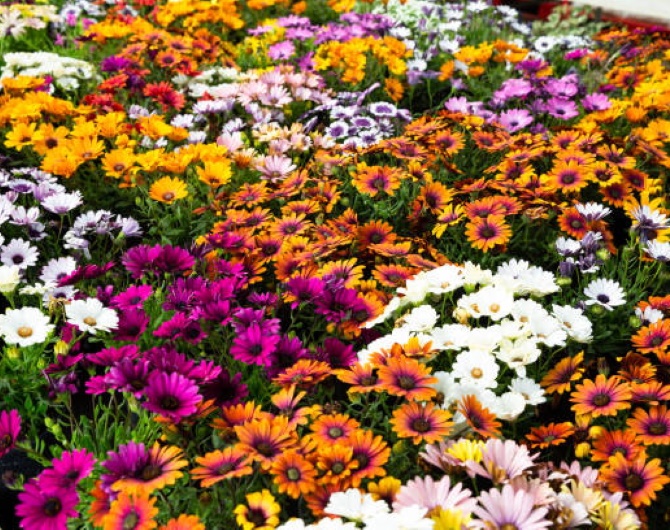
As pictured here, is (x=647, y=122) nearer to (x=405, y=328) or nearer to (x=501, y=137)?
(x=501, y=137)

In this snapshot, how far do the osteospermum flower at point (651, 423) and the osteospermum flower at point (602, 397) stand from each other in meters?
0.04

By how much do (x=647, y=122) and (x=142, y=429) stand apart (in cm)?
291

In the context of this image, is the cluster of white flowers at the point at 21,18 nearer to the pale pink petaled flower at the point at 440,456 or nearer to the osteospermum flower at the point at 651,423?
the pale pink petaled flower at the point at 440,456

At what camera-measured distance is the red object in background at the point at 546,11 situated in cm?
636

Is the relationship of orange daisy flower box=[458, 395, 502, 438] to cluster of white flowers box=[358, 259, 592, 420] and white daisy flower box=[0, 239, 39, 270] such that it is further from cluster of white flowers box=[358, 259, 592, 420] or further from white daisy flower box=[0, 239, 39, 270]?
white daisy flower box=[0, 239, 39, 270]

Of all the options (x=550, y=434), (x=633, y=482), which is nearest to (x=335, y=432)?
(x=550, y=434)

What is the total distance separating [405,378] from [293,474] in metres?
0.39

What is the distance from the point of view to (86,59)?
4.82 meters

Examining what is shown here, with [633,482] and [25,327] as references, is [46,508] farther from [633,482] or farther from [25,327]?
[633,482]

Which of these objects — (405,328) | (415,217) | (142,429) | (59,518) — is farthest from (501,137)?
(59,518)

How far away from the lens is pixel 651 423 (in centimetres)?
182

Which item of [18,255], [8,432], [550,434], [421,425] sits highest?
[421,425]

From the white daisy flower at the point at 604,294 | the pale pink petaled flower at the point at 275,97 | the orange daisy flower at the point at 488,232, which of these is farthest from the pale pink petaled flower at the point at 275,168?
the white daisy flower at the point at 604,294

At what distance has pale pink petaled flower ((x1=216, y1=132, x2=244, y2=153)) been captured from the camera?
10.9ft
